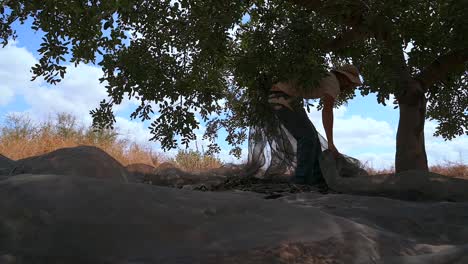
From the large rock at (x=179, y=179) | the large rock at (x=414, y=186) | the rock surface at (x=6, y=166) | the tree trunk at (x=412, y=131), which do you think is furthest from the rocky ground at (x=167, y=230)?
the tree trunk at (x=412, y=131)

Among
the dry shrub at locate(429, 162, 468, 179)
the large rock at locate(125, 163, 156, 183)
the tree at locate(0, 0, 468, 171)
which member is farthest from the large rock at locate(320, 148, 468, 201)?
the dry shrub at locate(429, 162, 468, 179)

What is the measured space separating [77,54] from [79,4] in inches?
20.4

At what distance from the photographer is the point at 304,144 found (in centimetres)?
529

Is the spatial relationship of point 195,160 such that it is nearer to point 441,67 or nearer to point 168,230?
point 441,67

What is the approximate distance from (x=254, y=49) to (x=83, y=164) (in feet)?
9.77

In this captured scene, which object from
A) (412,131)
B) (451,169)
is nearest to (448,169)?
(451,169)

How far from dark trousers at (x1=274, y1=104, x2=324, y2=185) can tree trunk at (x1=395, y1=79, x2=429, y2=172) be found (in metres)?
1.10

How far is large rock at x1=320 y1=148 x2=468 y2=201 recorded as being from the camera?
3.57 m

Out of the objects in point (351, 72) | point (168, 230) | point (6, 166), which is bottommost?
point (168, 230)

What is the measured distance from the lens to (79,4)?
160 inches

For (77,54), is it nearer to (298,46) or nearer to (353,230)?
(298,46)

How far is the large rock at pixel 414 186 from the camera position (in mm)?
3570

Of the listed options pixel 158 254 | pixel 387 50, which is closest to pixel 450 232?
pixel 158 254

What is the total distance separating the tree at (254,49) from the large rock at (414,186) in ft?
Result: 3.32
